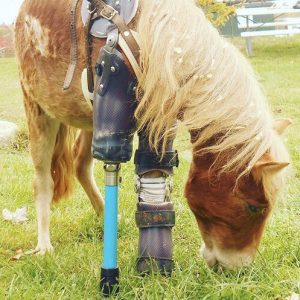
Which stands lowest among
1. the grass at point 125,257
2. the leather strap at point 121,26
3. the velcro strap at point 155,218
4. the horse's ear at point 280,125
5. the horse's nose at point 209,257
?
the grass at point 125,257

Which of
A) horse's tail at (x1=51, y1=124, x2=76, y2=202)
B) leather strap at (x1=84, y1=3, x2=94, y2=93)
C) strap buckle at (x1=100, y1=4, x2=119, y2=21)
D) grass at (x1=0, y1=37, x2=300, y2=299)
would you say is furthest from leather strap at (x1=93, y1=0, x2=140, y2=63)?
horse's tail at (x1=51, y1=124, x2=76, y2=202)

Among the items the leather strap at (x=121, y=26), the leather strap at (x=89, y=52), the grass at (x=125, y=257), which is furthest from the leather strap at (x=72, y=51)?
the grass at (x=125, y=257)

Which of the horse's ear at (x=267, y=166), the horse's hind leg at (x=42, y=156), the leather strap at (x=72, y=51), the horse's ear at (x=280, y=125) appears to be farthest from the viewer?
the horse's hind leg at (x=42, y=156)

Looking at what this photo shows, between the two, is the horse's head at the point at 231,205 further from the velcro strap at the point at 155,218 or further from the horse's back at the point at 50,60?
the horse's back at the point at 50,60

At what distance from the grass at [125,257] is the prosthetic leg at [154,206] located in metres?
0.10

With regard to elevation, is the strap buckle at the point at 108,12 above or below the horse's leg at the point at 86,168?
above

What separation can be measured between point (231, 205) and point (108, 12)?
3.14ft

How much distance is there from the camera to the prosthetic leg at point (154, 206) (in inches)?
105

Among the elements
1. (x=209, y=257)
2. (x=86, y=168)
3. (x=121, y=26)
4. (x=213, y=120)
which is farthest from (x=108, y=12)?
(x=86, y=168)

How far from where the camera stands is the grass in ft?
8.56

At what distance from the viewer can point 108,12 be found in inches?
98.4

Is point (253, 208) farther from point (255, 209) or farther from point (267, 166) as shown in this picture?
point (267, 166)

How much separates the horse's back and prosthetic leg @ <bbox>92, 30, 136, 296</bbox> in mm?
505

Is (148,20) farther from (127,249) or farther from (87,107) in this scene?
(127,249)
